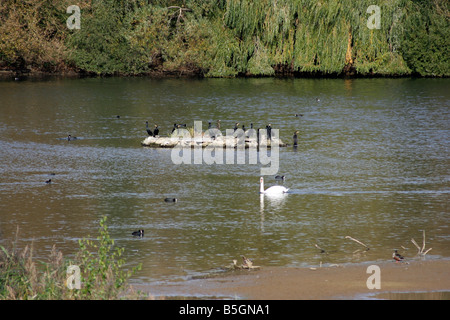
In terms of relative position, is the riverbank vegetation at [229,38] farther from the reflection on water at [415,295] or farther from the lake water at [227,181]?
the reflection on water at [415,295]

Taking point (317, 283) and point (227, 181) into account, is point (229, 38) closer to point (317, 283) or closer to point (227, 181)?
point (227, 181)

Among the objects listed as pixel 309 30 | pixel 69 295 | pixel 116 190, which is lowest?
pixel 116 190

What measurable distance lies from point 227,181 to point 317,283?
43.5 ft

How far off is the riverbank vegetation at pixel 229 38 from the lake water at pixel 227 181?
6902 mm

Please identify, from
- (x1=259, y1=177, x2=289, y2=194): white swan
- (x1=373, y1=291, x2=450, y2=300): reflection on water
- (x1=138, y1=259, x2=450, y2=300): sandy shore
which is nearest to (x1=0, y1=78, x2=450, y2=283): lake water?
(x1=259, y1=177, x2=289, y2=194): white swan

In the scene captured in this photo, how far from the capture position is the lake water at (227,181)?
20.2m

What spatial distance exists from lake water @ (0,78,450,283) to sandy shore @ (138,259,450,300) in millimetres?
829

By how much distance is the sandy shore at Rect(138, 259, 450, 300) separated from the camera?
15.6 metres

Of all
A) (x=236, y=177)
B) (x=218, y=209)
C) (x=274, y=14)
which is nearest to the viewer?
(x=218, y=209)

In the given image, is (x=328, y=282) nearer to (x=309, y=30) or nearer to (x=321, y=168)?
(x=321, y=168)

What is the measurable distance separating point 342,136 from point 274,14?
2310 centimetres

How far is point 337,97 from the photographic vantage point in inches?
2203
